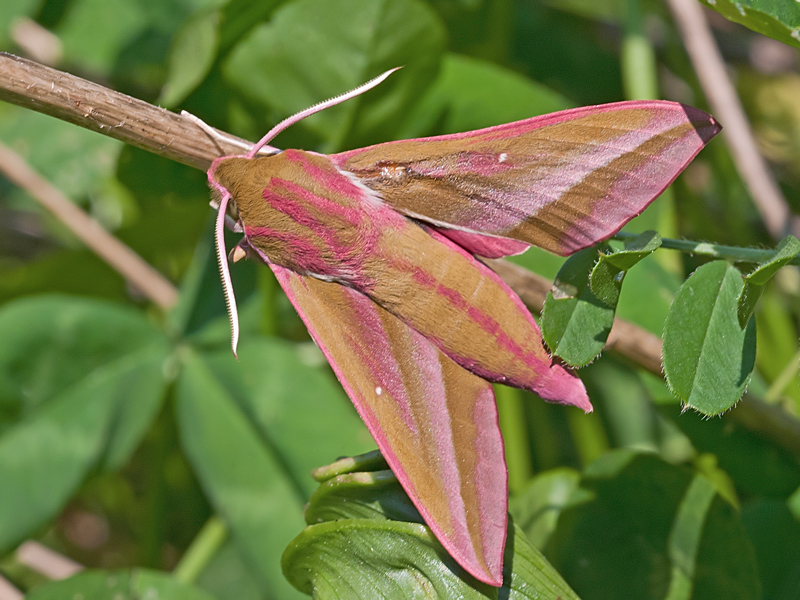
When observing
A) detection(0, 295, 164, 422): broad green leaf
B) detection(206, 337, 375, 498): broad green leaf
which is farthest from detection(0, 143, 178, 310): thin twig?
detection(206, 337, 375, 498): broad green leaf

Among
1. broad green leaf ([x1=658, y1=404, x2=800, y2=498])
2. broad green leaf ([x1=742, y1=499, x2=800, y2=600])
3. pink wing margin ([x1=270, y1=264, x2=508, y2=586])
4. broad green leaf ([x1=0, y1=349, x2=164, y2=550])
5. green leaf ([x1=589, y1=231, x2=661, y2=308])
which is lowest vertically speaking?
broad green leaf ([x1=0, y1=349, x2=164, y2=550])

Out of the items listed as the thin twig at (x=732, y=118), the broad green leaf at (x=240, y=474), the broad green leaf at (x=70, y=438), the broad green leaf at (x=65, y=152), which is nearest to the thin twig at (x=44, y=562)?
the broad green leaf at (x=70, y=438)

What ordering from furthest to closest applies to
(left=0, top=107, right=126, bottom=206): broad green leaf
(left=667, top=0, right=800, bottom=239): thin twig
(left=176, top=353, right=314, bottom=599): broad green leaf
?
1. (left=0, top=107, right=126, bottom=206): broad green leaf
2. (left=667, top=0, right=800, bottom=239): thin twig
3. (left=176, top=353, right=314, bottom=599): broad green leaf

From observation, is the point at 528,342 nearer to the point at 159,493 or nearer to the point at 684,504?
the point at 684,504

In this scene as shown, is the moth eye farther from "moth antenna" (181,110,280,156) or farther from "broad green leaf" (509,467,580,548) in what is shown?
"broad green leaf" (509,467,580,548)

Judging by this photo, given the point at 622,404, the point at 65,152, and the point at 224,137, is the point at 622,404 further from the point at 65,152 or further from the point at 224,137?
the point at 65,152

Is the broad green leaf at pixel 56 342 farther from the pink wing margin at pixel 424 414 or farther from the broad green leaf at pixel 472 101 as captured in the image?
the pink wing margin at pixel 424 414

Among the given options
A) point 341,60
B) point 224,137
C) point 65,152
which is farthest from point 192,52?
point 65,152
